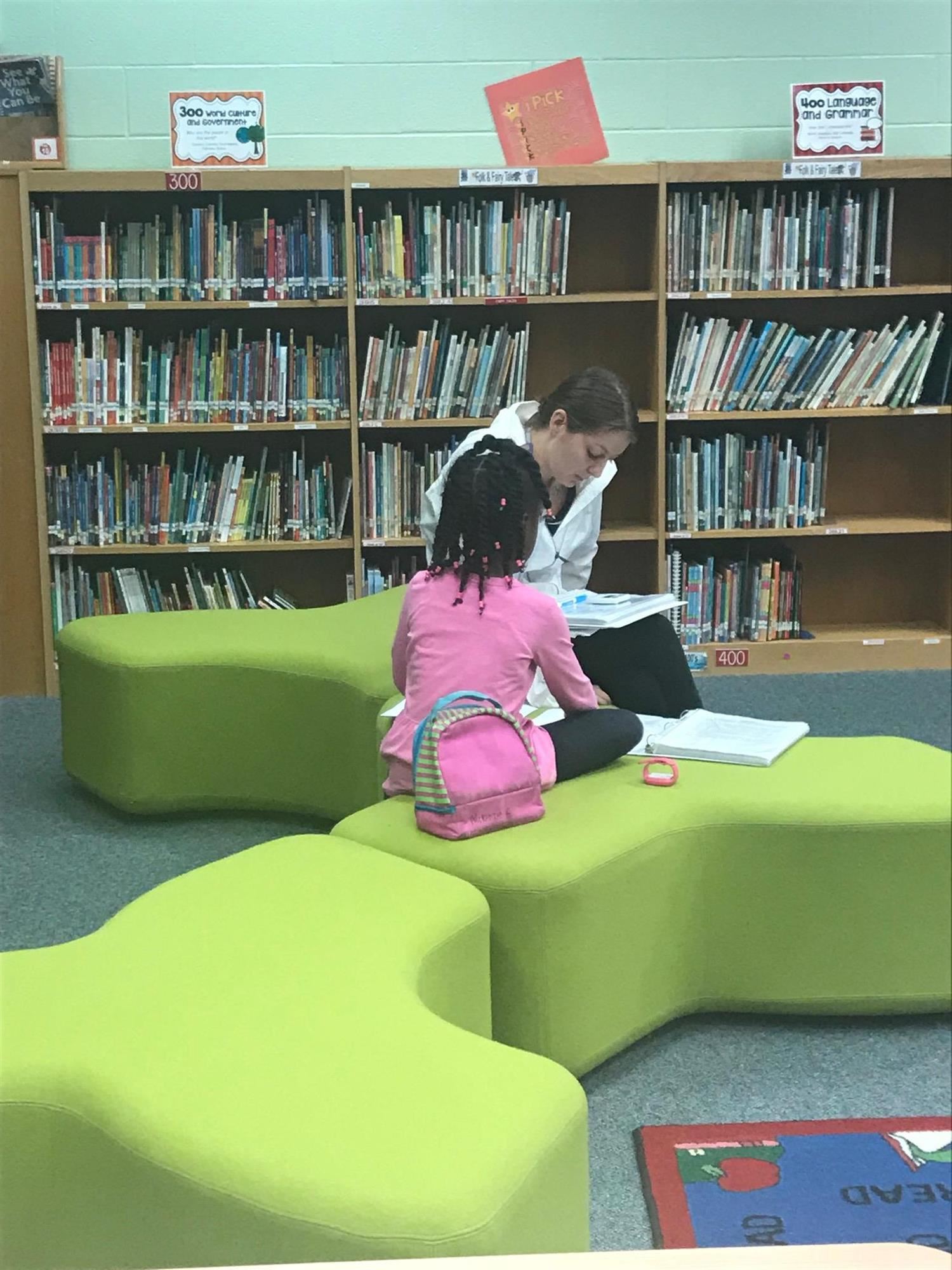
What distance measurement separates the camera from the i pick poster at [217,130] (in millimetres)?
4328

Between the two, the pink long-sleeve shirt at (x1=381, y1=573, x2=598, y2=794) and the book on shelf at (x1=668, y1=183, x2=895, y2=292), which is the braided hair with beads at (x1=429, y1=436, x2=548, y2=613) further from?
the book on shelf at (x1=668, y1=183, x2=895, y2=292)

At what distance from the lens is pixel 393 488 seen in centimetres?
461

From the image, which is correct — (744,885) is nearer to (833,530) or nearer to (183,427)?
(833,530)

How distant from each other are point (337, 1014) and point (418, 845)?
57 centimetres

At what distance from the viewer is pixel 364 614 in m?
3.66

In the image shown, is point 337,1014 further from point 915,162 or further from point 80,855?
point 915,162

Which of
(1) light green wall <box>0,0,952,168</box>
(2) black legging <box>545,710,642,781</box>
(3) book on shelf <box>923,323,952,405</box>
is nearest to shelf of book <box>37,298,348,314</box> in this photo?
(1) light green wall <box>0,0,952,168</box>

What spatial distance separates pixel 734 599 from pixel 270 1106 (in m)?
3.58

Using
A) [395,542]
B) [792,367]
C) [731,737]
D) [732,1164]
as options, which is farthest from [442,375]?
[732,1164]

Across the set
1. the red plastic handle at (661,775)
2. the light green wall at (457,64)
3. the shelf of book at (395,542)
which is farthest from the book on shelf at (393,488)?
the red plastic handle at (661,775)

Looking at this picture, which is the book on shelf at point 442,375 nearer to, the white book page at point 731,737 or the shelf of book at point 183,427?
the shelf of book at point 183,427

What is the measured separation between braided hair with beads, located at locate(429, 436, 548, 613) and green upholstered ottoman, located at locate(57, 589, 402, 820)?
89 cm

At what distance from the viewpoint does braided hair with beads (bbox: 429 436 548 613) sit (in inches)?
90.5

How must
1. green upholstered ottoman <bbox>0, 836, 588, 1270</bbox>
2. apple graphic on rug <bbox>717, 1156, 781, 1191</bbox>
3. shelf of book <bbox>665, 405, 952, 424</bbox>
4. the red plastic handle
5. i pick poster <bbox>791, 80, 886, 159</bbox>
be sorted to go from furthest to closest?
1. shelf of book <bbox>665, 405, 952, 424</bbox>
2. i pick poster <bbox>791, 80, 886, 159</bbox>
3. the red plastic handle
4. apple graphic on rug <bbox>717, 1156, 781, 1191</bbox>
5. green upholstered ottoman <bbox>0, 836, 588, 1270</bbox>
